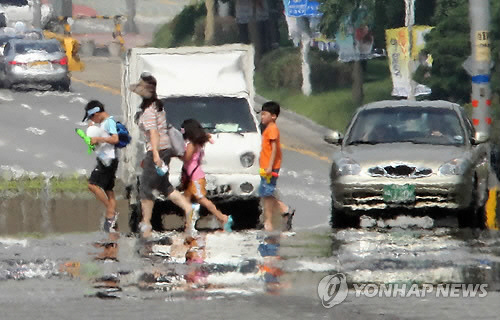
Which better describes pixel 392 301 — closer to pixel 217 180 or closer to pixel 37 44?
pixel 217 180

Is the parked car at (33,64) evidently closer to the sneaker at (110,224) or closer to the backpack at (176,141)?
the sneaker at (110,224)

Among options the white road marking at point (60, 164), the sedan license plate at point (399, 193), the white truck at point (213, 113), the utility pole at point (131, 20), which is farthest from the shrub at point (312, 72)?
the utility pole at point (131, 20)

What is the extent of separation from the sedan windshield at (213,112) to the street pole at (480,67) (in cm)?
365

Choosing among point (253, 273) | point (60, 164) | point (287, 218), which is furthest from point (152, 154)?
point (60, 164)

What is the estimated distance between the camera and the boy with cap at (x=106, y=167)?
20.2 m

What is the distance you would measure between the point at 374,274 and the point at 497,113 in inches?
751

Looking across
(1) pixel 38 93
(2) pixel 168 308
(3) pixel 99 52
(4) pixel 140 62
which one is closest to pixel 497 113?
(4) pixel 140 62

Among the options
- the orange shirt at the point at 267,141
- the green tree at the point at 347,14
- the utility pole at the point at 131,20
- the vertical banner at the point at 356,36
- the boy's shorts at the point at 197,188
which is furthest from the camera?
the utility pole at the point at 131,20

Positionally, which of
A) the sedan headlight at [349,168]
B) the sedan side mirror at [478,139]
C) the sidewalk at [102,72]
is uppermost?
the sidewalk at [102,72]

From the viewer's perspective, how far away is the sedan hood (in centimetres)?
2011

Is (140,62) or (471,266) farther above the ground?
(140,62)

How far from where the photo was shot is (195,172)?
65.0ft

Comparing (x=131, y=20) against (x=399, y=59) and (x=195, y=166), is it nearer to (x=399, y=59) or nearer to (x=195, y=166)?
(x=399, y=59)

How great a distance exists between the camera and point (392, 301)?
549 inches
